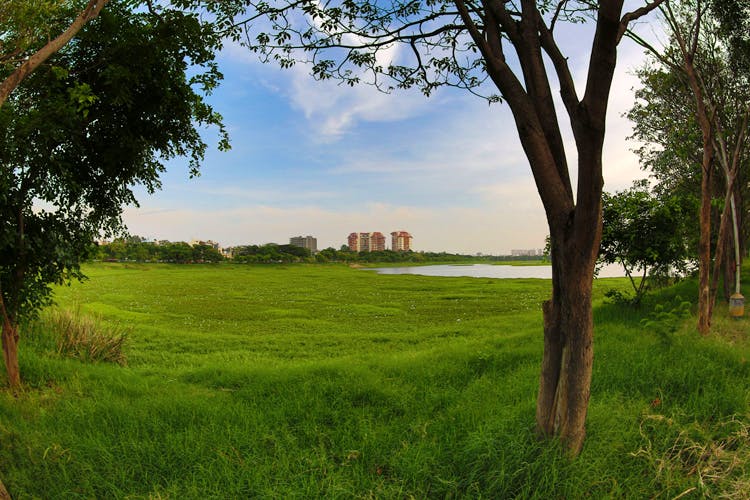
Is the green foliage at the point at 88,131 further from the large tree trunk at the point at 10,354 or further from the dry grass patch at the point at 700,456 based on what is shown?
the dry grass patch at the point at 700,456

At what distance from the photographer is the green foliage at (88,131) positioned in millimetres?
5488

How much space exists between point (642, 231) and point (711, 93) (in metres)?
3.47

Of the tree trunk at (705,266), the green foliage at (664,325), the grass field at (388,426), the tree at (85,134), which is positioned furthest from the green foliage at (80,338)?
the tree trunk at (705,266)

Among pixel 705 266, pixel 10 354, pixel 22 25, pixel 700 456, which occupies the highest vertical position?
pixel 22 25

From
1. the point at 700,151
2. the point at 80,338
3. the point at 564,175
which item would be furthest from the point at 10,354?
the point at 700,151

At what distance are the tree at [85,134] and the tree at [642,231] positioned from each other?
9598 mm

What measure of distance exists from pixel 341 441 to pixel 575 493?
2211 mm

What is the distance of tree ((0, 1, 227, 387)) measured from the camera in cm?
550

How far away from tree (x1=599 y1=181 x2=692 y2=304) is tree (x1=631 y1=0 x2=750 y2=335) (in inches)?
33.2

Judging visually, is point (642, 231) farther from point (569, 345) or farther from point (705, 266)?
point (569, 345)

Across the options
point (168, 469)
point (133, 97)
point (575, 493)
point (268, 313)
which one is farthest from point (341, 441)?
point (268, 313)

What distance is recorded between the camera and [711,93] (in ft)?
31.9

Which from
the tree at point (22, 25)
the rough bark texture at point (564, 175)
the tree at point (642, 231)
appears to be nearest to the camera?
the rough bark texture at point (564, 175)

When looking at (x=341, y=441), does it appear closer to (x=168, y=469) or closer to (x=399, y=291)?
(x=168, y=469)
